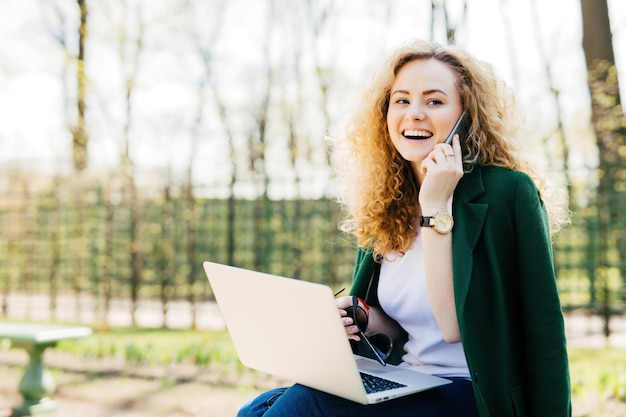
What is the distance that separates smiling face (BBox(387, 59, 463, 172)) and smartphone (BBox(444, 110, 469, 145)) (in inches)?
0.8

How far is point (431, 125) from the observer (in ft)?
7.05

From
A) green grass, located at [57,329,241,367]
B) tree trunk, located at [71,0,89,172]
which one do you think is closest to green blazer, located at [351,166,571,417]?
green grass, located at [57,329,241,367]

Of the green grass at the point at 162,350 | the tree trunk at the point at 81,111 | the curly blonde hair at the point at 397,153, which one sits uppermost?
the tree trunk at the point at 81,111

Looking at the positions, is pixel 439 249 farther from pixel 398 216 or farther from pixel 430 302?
pixel 398 216

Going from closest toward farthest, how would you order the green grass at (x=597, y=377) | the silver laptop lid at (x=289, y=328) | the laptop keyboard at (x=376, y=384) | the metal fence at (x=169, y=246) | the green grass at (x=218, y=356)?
the silver laptop lid at (x=289, y=328) < the laptop keyboard at (x=376, y=384) < the green grass at (x=597, y=377) < the green grass at (x=218, y=356) < the metal fence at (x=169, y=246)

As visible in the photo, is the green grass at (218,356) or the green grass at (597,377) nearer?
the green grass at (597,377)

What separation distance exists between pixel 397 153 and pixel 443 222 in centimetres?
62

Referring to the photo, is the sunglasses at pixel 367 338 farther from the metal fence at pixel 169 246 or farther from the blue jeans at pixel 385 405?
the metal fence at pixel 169 246

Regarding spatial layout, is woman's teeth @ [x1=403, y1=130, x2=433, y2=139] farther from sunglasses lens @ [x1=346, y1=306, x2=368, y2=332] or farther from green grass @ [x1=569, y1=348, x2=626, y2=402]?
green grass @ [x1=569, y1=348, x2=626, y2=402]

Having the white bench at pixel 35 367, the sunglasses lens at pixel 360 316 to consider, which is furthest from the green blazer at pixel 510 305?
the white bench at pixel 35 367

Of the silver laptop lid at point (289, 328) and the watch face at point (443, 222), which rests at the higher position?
the watch face at point (443, 222)

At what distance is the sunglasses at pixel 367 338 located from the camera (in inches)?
83.4

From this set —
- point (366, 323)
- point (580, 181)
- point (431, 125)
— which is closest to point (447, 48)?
point (431, 125)

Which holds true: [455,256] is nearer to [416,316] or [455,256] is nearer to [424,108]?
[416,316]
